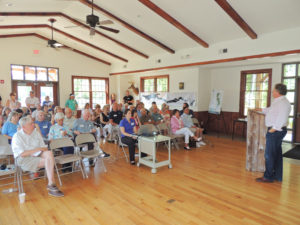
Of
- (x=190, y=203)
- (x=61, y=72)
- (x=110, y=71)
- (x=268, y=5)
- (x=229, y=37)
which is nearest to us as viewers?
(x=190, y=203)

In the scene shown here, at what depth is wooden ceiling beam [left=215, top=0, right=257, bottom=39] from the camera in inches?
180

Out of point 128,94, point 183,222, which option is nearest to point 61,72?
point 128,94

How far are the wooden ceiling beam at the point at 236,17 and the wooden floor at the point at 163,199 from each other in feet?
11.1

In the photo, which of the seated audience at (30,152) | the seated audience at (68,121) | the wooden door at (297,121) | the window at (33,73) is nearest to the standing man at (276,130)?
the seated audience at (30,152)

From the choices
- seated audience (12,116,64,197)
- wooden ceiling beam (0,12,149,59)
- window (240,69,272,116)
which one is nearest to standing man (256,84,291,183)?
seated audience (12,116,64,197)

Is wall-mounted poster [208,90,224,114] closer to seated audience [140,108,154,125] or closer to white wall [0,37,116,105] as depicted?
seated audience [140,108,154,125]

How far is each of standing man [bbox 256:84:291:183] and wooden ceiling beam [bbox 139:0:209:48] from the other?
11.1 ft

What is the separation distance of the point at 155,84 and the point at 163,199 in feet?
24.8

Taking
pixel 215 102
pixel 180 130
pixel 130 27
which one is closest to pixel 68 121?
pixel 180 130

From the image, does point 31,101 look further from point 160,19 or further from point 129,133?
point 160,19

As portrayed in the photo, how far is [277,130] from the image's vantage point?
3.45 metres

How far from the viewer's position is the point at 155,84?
10.2 m

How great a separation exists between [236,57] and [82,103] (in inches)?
297

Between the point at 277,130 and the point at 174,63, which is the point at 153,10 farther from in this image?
the point at 277,130
